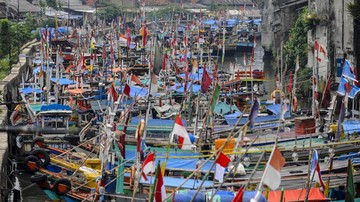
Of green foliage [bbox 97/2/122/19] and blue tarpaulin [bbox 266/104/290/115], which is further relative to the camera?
green foliage [bbox 97/2/122/19]

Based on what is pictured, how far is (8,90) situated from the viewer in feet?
118

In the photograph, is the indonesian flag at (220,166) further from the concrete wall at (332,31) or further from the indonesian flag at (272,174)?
the concrete wall at (332,31)

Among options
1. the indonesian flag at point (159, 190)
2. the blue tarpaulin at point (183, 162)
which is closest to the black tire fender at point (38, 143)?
the blue tarpaulin at point (183, 162)

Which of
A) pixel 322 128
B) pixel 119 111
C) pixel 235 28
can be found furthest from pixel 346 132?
pixel 235 28

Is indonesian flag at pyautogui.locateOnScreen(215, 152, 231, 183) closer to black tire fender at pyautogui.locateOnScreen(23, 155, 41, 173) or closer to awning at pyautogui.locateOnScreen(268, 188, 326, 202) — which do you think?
awning at pyautogui.locateOnScreen(268, 188, 326, 202)

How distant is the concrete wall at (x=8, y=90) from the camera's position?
2341cm

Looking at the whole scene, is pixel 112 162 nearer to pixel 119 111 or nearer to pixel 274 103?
pixel 119 111

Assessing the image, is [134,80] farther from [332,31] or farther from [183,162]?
[183,162]

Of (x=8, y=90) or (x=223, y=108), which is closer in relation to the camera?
(x=223, y=108)

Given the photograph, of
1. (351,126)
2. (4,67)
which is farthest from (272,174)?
(4,67)

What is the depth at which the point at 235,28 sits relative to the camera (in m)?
83.4

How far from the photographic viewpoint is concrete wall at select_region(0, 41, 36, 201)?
23.4 m

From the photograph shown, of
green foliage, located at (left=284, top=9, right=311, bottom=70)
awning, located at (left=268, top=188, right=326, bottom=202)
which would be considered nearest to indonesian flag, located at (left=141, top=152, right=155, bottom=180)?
awning, located at (left=268, top=188, right=326, bottom=202)

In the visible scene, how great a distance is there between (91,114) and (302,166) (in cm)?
1155
